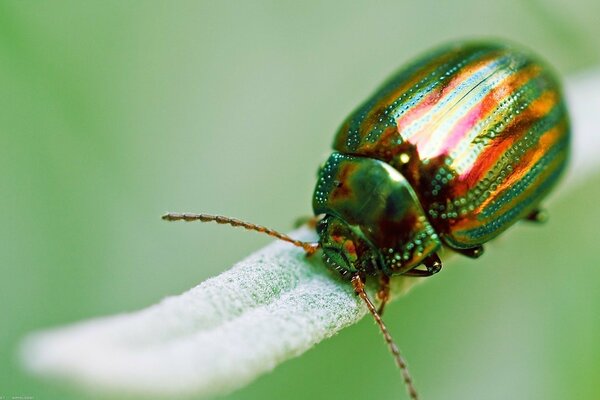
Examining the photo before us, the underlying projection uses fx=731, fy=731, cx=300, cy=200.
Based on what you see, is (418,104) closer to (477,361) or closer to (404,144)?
(404,144)

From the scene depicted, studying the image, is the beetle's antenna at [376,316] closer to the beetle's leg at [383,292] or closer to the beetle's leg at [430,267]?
the beetle's leg at [383,292]

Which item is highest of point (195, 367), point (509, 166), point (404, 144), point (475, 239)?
point (404, 144)

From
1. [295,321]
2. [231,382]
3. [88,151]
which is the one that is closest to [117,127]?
[88,151]

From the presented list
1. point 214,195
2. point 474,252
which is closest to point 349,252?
point 474,252

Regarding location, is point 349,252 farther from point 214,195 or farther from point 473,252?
point 214,195

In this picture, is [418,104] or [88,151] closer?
[418,104]

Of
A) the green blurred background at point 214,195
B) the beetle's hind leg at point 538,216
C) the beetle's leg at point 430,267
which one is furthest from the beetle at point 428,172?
the green blurred background at point 214,195
